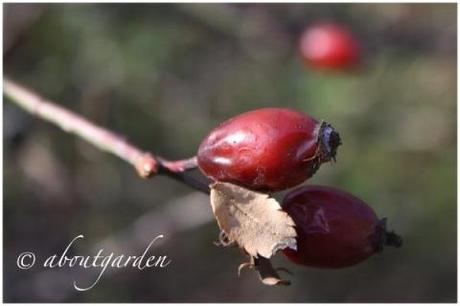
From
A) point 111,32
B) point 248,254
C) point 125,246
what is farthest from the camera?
point 111,32

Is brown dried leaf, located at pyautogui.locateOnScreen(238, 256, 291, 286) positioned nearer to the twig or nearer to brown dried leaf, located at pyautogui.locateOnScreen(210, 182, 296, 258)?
brown dried leaf, located at pyautogui.locateOnScreen(210, 182, 296, 258)

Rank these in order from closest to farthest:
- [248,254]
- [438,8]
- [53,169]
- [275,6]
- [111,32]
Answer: [248,254], [53,169], [111,32], [275,6], [438,8]

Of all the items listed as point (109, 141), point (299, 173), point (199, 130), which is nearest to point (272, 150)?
point (299, 173)

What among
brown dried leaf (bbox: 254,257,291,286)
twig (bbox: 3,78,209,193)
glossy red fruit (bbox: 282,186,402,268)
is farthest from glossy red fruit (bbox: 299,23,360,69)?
brown dried leaf (bbox: 254,257,291,286)

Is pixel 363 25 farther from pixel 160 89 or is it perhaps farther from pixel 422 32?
pixel 160 89

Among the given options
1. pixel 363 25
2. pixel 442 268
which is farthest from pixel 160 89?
pixel 442 268

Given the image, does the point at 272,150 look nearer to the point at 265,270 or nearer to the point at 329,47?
the point at 265,270
